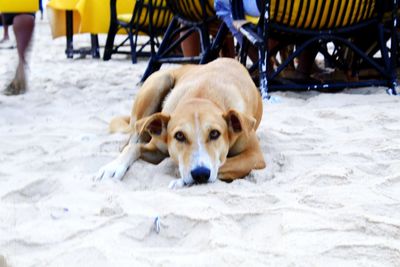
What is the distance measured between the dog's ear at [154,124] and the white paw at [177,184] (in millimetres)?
350

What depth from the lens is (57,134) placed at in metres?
3.99

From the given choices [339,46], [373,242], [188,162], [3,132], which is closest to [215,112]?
[188,162]

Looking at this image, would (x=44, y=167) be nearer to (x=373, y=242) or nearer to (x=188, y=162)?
(x=188, y=162)

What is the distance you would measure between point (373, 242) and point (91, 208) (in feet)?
3.49

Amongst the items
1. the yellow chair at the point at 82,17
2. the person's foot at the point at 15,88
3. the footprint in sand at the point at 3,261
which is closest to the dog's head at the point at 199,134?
the footprint in sand at the point at 3,261

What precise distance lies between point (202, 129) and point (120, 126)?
123 centimetres

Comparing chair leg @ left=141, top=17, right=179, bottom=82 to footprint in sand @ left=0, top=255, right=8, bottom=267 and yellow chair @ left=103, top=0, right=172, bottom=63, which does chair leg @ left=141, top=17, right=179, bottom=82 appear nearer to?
yellow chair @ left=103, top=0, right=172, bottom=63

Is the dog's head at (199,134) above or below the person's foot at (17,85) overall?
above

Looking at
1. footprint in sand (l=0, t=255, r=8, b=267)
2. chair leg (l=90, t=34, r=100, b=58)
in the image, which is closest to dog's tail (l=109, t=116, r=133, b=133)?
footprint in sand (l=0, t=255, r=8, b=267)

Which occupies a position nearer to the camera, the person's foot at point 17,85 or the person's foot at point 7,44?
the person's foot at point 17,85

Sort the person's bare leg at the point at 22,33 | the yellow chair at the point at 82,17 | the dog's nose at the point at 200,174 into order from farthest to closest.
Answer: the yellow chair at the point at 82,17, the person's bare leg at the point at 22,33, the dog's nose at the point at 200,174

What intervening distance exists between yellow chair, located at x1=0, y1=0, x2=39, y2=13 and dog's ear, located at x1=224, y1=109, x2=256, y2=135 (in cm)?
297

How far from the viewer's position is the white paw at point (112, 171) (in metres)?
2.97

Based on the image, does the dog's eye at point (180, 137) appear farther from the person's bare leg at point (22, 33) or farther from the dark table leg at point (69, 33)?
the dark table leg at point (69, 33)
